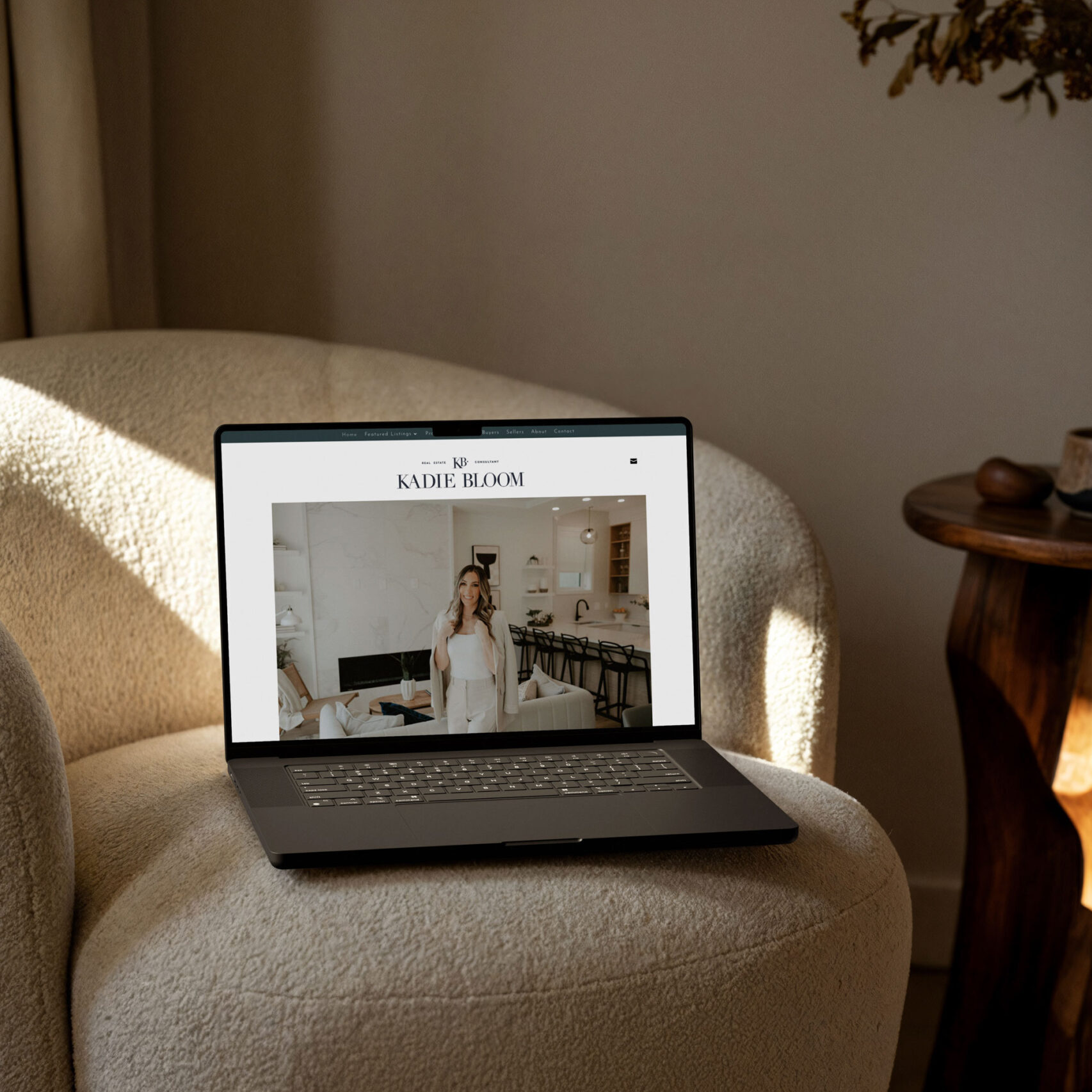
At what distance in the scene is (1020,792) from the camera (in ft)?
3.53

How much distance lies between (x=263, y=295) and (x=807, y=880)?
1128mm

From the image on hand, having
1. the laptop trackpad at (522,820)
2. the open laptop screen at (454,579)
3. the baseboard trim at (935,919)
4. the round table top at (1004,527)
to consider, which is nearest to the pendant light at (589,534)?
the open laptop screen at (454,579)

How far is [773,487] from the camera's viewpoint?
3.28ft

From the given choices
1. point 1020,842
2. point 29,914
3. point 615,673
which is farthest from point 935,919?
point 29,914

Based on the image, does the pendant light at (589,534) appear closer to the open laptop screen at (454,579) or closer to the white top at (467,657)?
the open laptop screen at (454,579)

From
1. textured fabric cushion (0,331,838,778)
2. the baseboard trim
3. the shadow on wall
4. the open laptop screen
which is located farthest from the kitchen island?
the baseboard trim

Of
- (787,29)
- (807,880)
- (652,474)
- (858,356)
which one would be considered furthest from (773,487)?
(787,29)

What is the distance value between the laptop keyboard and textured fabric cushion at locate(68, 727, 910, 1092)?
0.26 ft

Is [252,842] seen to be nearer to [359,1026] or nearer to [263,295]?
[359,1026]

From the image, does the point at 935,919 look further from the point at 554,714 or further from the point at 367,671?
the point at 367,671

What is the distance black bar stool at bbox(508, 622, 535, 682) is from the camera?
843 mm

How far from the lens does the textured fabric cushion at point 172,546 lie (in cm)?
94

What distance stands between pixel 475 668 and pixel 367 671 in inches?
3.4

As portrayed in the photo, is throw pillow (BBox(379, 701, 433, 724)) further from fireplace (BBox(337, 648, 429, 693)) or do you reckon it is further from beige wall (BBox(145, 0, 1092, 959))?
beige wall (BBox(145, 0, 1092, 959))
